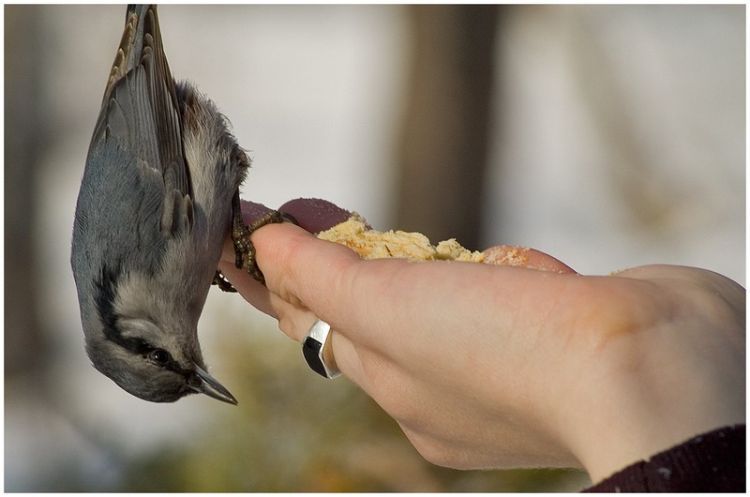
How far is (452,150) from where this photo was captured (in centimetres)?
523

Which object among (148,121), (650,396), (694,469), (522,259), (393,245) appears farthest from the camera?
(148,121)

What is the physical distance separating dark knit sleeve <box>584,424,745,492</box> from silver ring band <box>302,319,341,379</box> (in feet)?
3.70

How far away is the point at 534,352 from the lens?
1676 mm

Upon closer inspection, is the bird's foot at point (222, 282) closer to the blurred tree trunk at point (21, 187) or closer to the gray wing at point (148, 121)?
the gray wing at point (148, 121)

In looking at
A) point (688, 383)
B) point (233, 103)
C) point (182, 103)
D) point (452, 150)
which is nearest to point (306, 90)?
point (233, 103)

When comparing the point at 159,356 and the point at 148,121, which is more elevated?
the point at 148,121

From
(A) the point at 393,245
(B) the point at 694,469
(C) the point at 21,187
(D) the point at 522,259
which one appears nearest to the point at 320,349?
(A) the point at 393,245

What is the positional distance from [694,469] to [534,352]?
426 mm

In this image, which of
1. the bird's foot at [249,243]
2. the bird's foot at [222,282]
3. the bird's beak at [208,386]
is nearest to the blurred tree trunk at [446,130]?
the bird's foot at [222,282]

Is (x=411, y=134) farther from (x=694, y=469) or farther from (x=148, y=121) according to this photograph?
(x=694, y=469)

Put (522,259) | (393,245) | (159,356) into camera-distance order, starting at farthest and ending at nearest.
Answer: (159,356), (393,245), (522,259)

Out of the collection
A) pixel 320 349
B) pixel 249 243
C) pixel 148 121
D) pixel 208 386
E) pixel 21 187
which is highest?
pixel 148 121

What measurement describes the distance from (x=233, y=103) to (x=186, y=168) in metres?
2.47

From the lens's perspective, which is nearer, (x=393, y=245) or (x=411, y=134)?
(x=393, y=245)
